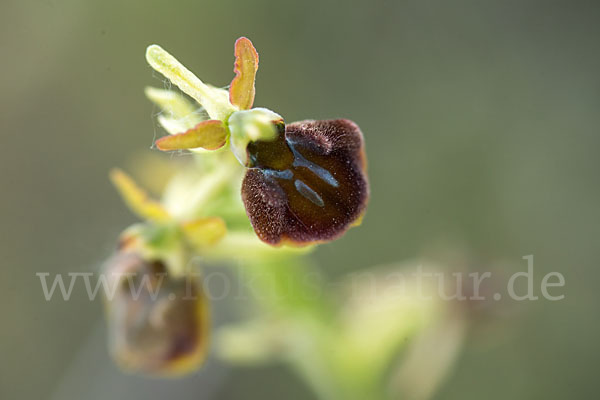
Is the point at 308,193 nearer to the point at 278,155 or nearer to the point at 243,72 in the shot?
the point at 278,155

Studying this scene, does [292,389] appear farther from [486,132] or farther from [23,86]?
[23,86]

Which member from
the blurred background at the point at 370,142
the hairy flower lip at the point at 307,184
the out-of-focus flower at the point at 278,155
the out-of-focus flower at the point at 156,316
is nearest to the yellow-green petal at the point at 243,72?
the out-of-focus flower at the point at 278,155

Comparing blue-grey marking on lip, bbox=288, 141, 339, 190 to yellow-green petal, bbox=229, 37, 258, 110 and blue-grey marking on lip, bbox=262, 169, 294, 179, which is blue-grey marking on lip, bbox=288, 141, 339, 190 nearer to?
blue-grey marking on lip, bbox=262, 169, 294, 179

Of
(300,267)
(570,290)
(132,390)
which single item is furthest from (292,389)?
(300,267)

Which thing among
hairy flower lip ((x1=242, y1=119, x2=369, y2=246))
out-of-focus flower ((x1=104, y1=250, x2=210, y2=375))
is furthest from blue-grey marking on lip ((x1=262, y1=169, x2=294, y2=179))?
out-of-focus flower ((x1=104, y1=250, x2=210, y2=375))

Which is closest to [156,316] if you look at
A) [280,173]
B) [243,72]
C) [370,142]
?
[280,173]

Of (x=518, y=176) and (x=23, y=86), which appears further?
(x=518, y=176)

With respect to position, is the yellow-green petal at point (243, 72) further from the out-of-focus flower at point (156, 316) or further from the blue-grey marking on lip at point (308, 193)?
the out-of-focus flower at point (156, 316)
